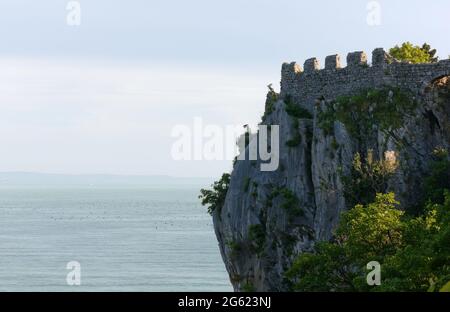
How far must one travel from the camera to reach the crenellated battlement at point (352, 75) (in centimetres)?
4875

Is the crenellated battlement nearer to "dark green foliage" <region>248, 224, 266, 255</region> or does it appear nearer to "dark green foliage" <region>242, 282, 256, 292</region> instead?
"dark green foliage" <region>248, 224, 266, 255</region>

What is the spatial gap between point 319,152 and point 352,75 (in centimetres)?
440

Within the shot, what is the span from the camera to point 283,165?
55906mm

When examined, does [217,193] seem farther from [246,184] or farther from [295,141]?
[295,141]

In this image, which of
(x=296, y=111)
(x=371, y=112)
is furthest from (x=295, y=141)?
(x=371, y=112)

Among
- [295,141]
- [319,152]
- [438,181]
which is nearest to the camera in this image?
[438,181]

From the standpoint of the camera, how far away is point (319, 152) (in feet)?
172

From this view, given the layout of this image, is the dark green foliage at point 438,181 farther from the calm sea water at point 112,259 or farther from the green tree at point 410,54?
the calm sea water at point 112,259

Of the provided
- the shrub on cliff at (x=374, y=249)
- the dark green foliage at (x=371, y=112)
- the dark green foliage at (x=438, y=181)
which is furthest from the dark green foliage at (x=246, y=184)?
the shrub on cliff at (x=374, y=249)

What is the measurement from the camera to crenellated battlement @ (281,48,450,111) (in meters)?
48.8

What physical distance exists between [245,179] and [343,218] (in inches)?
694

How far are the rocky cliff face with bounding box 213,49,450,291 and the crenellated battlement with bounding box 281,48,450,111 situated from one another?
50 mm

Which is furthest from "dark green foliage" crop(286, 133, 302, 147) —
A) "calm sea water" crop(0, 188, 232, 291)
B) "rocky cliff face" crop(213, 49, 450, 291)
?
"calm sea water" crop(0, 188, 232, 291)

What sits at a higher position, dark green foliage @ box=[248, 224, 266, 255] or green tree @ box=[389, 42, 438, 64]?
green tree @ box=[389, 42, 438, 64]
